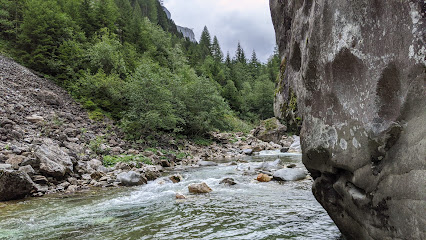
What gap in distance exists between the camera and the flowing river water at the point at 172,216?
5.19 meters

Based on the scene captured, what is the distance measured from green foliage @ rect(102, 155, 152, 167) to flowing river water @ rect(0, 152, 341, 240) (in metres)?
5.05

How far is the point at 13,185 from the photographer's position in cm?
828

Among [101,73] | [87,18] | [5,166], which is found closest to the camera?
[5,166]

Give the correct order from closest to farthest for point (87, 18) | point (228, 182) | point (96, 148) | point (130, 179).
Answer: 1. point (228, 182)
2. point (130, 179)
3. point (96, 148)
4. point (87, 18)

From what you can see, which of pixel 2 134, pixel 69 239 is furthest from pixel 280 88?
pixel 2 134

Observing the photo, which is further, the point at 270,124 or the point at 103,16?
the point at 103,16

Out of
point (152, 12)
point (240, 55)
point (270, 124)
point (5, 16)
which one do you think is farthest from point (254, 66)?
point (5, 16)

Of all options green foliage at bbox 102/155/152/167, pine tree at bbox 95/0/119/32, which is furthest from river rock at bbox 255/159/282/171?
pine tree at bbox 95/0/119/32

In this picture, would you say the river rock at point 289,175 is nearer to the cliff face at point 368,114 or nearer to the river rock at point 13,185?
the cliff face at point 368,114

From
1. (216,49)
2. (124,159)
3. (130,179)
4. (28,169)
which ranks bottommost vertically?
(130,179)

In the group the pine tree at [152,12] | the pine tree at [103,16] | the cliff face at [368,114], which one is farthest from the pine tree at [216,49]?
the cliff face at [368,114]

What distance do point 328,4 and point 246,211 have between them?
5017 mm

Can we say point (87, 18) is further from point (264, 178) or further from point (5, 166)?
point (264, 178)

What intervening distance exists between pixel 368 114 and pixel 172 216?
5038 mm
